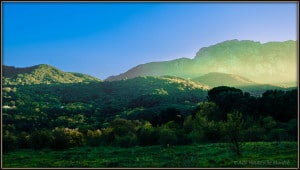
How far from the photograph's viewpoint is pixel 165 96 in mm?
166625

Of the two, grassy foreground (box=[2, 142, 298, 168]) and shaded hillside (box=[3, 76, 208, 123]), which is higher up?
shaded hillside (box=[3, 76, 208, 123])

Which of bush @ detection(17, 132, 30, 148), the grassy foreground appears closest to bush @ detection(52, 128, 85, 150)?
bush @ detection(17, 132, 30, 148)

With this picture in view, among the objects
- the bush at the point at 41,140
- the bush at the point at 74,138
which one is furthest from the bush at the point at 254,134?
the bush at the point at 41,140

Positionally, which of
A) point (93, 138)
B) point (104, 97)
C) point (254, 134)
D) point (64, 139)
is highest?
point (104, 97)

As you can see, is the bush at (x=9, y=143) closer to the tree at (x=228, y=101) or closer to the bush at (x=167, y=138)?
the bush at (x=167, y=138)

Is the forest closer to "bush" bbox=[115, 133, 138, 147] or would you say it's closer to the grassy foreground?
"bush" bbox=[115, 133, 138, 147]

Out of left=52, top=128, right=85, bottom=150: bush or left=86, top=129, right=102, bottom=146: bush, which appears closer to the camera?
left=52, top=128, right=85, bottom=150: bush

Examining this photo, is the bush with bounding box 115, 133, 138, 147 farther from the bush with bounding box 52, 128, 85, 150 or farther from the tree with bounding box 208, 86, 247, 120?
the tree with bounding box 208, 86, 247, 120

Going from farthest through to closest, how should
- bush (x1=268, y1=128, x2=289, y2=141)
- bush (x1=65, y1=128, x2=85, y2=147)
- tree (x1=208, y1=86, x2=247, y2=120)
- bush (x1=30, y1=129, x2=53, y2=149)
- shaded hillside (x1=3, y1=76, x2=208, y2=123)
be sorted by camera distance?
shaded hillside (x1=3, y1=76, x2=208, y2=123)
tree (x1=208, y1=86, x2=247, y2=120)
bush (x1=30, y1=129, x2=53, y2=149)
bush (x1=65, y1=128, x2=85, y2=147)
bush (x1=268, y1=128, x2=289, y2=141)

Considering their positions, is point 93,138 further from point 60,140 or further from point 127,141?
point 127,141

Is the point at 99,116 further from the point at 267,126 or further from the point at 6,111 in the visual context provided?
the point at 267,126

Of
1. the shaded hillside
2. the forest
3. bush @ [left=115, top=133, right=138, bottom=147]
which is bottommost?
bush @ [left=115, top=133, right=138, bottom=147]

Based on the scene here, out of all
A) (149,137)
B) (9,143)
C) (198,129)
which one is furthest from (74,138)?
(198,129)

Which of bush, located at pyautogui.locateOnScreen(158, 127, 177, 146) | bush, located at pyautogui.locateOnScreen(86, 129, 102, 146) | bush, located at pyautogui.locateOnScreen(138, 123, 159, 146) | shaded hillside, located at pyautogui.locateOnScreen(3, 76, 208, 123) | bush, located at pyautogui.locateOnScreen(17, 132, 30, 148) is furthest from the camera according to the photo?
shaded hillside, located at pyautogui.locateOnScreen(3, 76, 208, 123)
